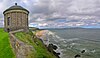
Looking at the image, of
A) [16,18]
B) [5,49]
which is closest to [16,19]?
[16,18]

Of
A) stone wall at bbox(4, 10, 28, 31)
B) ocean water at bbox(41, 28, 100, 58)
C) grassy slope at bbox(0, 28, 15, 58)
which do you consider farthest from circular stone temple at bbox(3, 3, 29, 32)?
ocean water at bbox(41, 28, 100, 58)

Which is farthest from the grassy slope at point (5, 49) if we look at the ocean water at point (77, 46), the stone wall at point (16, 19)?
the ocean water at point (77, 46)

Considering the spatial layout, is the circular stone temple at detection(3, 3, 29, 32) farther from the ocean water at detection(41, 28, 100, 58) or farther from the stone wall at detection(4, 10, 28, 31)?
the ocean water at detection(41, 28, 100, 58)

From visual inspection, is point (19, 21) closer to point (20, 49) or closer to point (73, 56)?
point (73, 56)

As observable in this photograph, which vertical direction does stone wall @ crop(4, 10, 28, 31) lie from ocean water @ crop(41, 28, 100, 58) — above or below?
above

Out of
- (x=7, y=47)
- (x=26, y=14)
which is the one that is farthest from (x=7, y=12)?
(x=7, y=47)

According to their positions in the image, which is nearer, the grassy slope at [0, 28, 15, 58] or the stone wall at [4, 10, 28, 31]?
the grassy slope at [0, 28, 15, 58]

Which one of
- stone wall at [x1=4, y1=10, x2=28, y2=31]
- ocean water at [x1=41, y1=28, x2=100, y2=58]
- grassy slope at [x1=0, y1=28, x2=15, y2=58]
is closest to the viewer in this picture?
grassy slope at [x1=0, y1=28, x2=15, y2=58]

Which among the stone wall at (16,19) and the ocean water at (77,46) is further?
the ocean water at (77,46)

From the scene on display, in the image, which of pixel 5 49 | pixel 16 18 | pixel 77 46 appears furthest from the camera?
pixel 77 46

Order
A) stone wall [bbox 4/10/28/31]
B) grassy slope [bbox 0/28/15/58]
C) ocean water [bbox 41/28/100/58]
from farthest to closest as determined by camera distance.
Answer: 1. ocean water [bbox 41/28/100/58]
2. stone wall [bbox 4/10/28/31]
3. grassy slope [bbox 0/28/15/58]

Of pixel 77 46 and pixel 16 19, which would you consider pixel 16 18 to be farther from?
pixel 77 46

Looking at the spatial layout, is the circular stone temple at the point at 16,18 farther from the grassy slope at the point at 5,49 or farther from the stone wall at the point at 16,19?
→ the grassy slope at the point at 5,49

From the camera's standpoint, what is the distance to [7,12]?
3472cm
